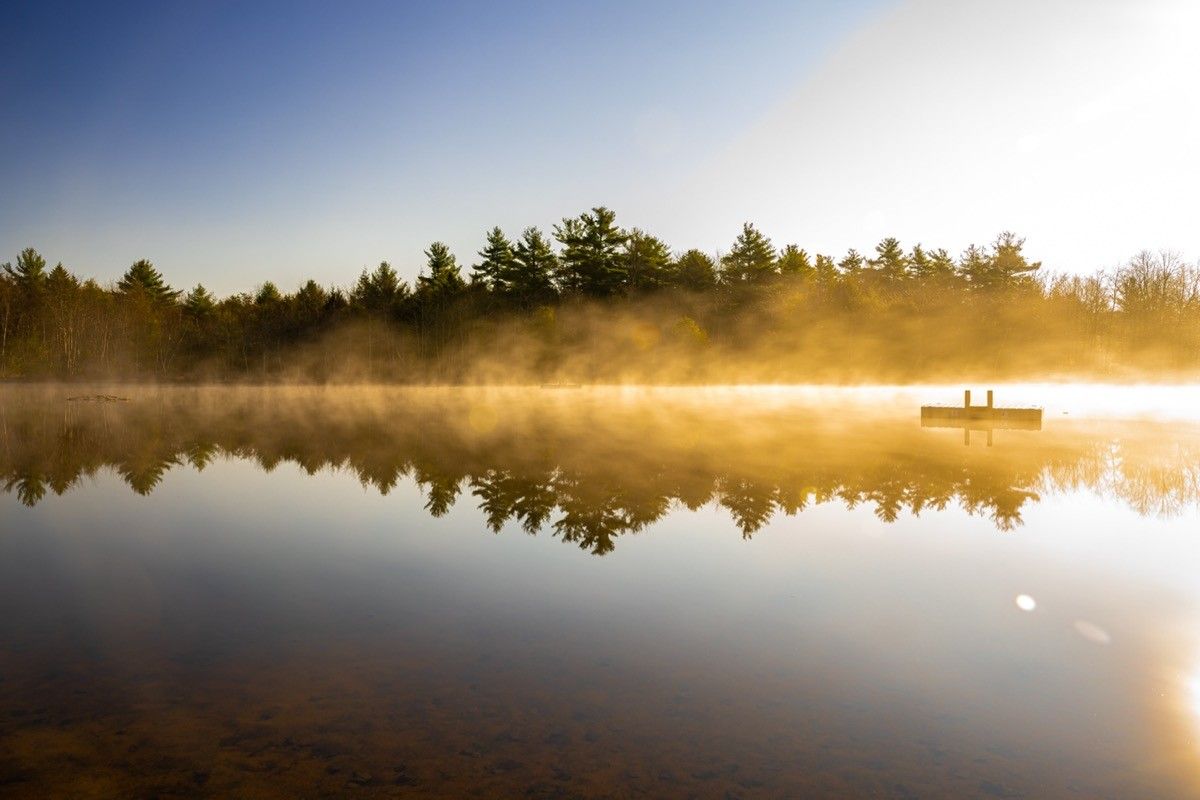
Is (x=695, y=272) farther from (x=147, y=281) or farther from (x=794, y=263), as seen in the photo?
(x=147, y=281)

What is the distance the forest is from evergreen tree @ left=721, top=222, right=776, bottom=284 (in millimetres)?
159

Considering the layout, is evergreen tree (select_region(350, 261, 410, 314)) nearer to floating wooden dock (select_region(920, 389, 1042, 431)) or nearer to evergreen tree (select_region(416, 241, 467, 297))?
evergreen tree (select_region(416, 241, 467, 297))

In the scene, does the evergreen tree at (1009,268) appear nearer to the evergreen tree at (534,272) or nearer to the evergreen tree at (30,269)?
the evergreen tree at (534,272)

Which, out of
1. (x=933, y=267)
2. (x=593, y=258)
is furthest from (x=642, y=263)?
(x=933, y=267)

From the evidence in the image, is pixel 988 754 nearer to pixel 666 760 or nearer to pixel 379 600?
pixel 666 760

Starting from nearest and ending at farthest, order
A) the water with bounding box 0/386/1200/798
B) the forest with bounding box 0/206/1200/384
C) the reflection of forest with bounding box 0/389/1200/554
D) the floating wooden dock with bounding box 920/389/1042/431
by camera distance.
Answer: the water with bounding box 0/386/1200/798
the reflection of forest with bounding box 0/389/1200/554
the floating wooden dock with bounding box 920/389/1042/431
the forest with bounding box 0/206/1200/384

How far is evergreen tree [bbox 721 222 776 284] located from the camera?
76188mm

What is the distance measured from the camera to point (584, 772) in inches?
177

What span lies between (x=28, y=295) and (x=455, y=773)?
3552 inches

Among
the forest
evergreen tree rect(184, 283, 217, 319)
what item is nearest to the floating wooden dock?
the forest

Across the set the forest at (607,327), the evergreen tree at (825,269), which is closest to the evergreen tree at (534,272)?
the forest at (607,327)

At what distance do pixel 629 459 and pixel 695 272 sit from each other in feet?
202

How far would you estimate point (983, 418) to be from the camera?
29.6 meters

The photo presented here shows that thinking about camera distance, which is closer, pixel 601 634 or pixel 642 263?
pixel 601 634
